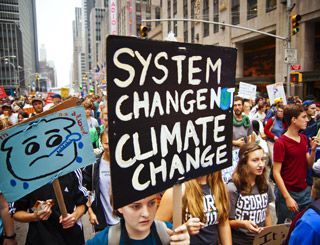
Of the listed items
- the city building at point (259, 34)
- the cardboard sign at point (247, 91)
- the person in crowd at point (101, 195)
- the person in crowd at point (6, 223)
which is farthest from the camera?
the city building at point (259, 34)

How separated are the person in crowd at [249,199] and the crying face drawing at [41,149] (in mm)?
1596

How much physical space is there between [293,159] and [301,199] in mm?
528

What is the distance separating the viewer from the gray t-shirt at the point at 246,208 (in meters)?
2.84

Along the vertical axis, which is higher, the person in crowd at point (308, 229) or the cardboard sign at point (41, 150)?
the cardboard sign at point (41, 150)

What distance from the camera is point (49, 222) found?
270cm

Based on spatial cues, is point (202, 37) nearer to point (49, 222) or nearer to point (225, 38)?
point (225, 38)

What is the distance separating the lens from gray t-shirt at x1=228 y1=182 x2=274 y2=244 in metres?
2.84

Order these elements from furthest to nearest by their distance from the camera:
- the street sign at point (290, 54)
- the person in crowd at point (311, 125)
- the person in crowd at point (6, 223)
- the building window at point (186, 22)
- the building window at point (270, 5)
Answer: the building window at point (186, 22)
the building window at point (270, 5)
the street sign at point (290, 54)
the person in crowd at point (311, 125)
the person in crowd at point (6, 223)

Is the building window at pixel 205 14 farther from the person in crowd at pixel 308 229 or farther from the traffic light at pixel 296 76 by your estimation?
the person in crowd at pixel 308 229

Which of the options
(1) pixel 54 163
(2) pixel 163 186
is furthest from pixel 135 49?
(1) pixel 54 163

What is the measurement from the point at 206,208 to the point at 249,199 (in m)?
0.59

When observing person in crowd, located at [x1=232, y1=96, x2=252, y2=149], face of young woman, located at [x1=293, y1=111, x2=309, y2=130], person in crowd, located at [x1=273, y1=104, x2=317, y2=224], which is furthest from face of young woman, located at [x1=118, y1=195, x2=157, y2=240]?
person in crowd, located at [x1=232, y1=96, x2=252, y2=149]

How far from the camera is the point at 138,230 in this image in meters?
1.83

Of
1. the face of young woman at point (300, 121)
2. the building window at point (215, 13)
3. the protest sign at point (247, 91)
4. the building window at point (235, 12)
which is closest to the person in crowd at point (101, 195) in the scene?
the face of young woman at point (300, 121)
